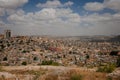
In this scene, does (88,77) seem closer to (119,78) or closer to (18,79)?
(119,78)

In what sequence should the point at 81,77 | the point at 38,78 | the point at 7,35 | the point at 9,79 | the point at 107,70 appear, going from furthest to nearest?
the point at 7,35 < the point at 107,70 < the point at 9,79 < the point at 38,78 < the point at 81,77

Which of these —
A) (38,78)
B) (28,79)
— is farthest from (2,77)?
(38,78)

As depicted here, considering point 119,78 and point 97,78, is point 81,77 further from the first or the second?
point 119,78

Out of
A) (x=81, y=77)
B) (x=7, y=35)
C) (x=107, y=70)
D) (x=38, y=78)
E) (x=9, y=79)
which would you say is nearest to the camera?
(x=81, y=77)

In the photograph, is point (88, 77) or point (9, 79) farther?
point (9, 79)

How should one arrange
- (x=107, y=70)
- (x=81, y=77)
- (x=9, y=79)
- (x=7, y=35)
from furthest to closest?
(x=7, y=35)
(x=107, y=70)
(x=9, y=79)
(x=81, y=77)

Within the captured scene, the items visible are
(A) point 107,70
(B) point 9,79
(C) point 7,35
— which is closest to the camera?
(B) point 9,79

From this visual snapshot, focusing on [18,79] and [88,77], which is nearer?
[88,77]

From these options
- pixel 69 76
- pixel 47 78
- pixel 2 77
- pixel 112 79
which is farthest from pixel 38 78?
pixel 112 79
